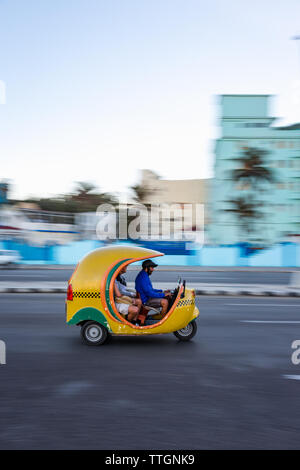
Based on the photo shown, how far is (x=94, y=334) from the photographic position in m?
7.30

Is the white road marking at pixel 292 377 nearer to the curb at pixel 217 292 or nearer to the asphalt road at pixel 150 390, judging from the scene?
the asphalt road at pixel 150 390

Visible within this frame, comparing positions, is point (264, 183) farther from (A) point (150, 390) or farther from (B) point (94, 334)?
(A) point (150, 390)

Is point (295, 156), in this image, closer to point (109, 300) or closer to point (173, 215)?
point (173, 215)

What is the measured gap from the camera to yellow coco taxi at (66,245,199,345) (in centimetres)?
723

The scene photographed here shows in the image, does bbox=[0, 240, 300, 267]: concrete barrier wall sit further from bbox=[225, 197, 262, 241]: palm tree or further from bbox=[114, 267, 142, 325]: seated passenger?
bbox=[114, 267, 142, 325]: seated passenger

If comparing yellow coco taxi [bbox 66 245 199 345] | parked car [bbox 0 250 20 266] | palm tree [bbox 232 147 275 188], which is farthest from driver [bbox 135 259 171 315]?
palm tree [bbox 232 147 275 188]

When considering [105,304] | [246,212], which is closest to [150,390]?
[105,304]

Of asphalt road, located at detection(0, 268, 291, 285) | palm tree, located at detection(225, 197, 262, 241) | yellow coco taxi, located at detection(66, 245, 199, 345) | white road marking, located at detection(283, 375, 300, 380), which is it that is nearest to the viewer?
white road marking, located at detection(283, 375, 300, 380)

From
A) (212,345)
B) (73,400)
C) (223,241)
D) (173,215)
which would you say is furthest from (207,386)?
(173,215)

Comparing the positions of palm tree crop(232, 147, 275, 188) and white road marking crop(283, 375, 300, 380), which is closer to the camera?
white road marking crop(283, 375, 300, 380)

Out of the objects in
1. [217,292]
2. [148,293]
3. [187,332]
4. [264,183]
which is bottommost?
[187,332]

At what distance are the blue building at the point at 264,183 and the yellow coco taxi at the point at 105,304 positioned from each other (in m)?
42.7

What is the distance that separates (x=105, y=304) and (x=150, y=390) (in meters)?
2.21

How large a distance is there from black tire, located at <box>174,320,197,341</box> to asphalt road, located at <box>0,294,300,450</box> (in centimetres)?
14
